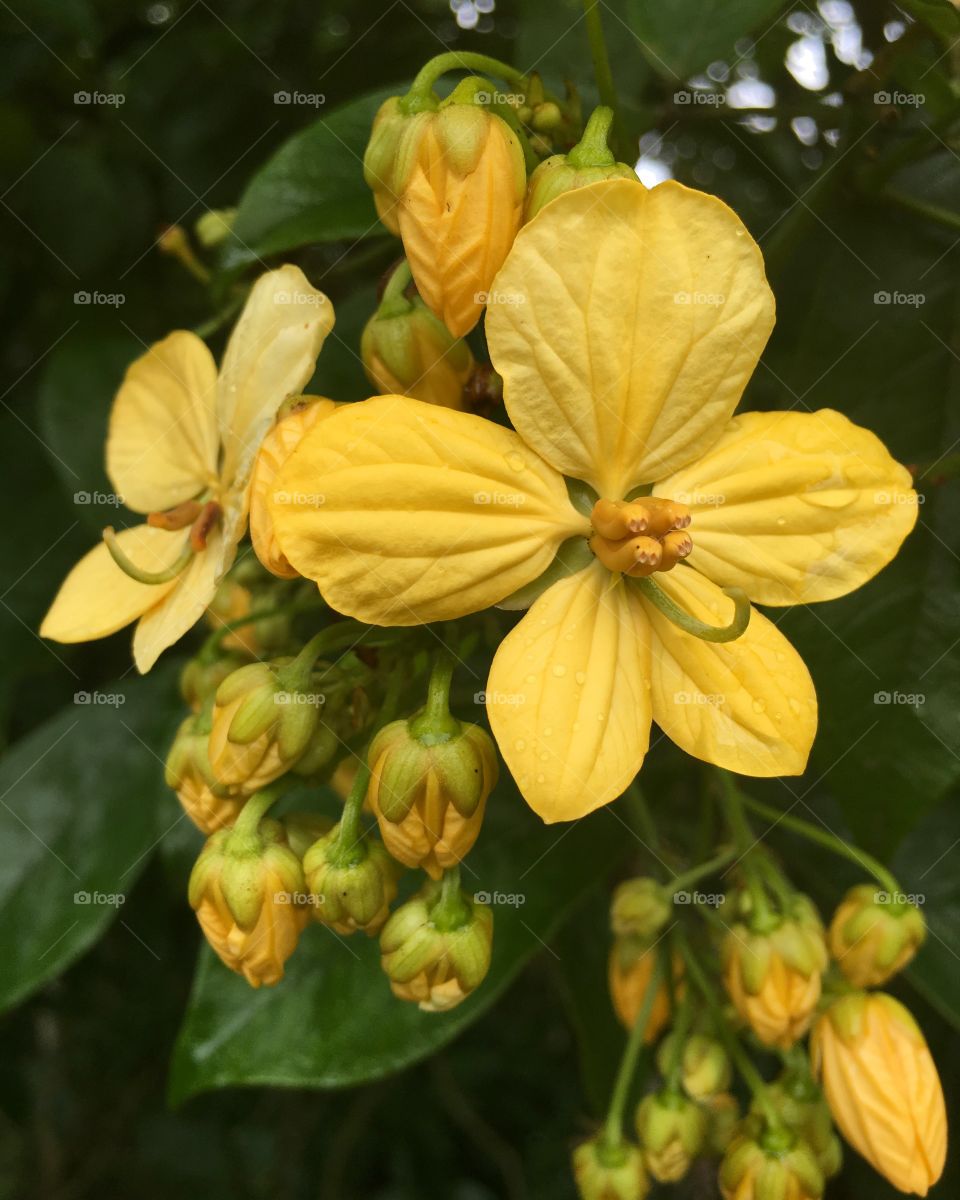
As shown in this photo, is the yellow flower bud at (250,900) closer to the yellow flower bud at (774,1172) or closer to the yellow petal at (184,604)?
the yellow petal at (184,604)

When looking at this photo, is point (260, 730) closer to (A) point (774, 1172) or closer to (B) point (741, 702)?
(B) point (741, 702)

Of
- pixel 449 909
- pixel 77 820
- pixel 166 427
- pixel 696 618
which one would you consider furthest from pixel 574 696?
pixel 77 820

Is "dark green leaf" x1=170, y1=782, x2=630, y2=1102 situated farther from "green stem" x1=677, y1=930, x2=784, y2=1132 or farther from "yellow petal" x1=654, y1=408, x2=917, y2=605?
"yellow petal" x1=654, y1=408, x2=917, y2=605

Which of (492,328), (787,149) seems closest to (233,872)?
(492,328)

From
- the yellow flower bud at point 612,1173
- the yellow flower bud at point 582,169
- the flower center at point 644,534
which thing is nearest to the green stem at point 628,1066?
the yellow flower bud at point 612,1173

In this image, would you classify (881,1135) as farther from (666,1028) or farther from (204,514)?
(204,514)

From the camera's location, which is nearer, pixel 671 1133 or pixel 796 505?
pixel 796 505
